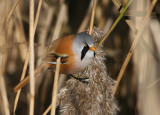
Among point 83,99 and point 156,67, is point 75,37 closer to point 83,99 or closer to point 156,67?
point 83,99

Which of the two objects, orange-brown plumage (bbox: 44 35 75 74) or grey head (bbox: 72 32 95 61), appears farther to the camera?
orange-brown plumage (bbox: 44 35 75 74)

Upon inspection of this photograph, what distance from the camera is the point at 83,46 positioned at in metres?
1.69

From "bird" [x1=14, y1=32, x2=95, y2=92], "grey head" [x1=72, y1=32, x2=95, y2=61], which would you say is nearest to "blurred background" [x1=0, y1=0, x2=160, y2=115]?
"bird" [x1=14, y1=32, x2=95, y2=92]

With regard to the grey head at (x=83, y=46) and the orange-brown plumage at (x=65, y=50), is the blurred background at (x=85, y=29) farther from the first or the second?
the grey head at (x=83, y=46)

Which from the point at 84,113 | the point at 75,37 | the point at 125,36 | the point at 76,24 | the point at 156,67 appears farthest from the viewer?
the point at 76,24

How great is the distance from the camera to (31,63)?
1334 mm

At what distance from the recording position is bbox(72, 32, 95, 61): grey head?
1.60 meters

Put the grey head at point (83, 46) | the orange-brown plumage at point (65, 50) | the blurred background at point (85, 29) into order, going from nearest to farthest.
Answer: the grey head at point (83, 46), the orange-brown plumage at point (65, 50), the blurred background at point (85, 29)

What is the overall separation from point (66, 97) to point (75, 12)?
5.82 ft

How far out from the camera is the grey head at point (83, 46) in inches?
62.9

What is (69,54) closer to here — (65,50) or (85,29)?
(65,50)

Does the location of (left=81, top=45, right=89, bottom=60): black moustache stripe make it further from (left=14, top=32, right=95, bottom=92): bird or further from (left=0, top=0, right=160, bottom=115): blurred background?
(left=0, top=0, right=160, bottom=115): blurred background

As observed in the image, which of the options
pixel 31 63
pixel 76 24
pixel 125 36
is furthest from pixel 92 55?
pixel 76 24

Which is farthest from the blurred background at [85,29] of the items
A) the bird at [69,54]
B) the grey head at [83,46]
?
the grey head at [83,46]
